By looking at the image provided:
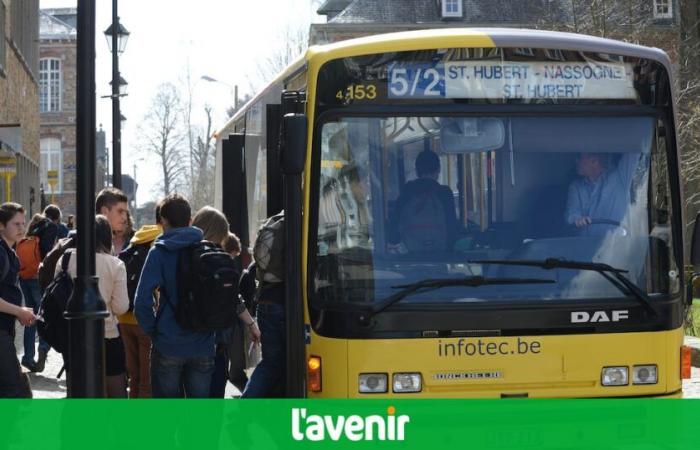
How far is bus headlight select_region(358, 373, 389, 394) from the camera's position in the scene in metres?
7.52

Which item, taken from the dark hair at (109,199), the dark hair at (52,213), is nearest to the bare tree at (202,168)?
the dark hair at (52,213)

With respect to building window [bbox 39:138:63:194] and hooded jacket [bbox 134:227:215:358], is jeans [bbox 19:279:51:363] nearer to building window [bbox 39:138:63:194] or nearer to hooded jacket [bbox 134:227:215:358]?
hooded jacket [bbox 134:227:215:358]

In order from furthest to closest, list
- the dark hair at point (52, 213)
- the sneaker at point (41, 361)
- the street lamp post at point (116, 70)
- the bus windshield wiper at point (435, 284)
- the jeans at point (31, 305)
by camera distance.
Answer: the street lamp post at point (116, 70) → the dark hair at point (52, 213) → the jeans at point (31, 305) → the sneaker at point (41, 361) → the bus windshield wiper at point (435, 284)

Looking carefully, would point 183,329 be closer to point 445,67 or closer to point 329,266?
point 329,266

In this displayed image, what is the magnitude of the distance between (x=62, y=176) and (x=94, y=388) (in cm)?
6800

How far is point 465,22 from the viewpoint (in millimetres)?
56812

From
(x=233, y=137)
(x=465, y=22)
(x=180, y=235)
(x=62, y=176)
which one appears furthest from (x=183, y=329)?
(x=62, y=176)

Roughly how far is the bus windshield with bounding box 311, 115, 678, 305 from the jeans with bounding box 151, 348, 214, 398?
93 centimetres

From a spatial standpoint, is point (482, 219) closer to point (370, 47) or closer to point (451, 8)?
point (370, 47)

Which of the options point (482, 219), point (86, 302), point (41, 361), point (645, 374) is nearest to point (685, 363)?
point (645, 374)

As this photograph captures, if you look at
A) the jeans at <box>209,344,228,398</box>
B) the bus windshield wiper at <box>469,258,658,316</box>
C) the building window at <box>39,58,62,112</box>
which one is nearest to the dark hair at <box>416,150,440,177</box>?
the bus windshield wiper at <box>469,258,658,316</box>

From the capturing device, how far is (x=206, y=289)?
7.81 metres
